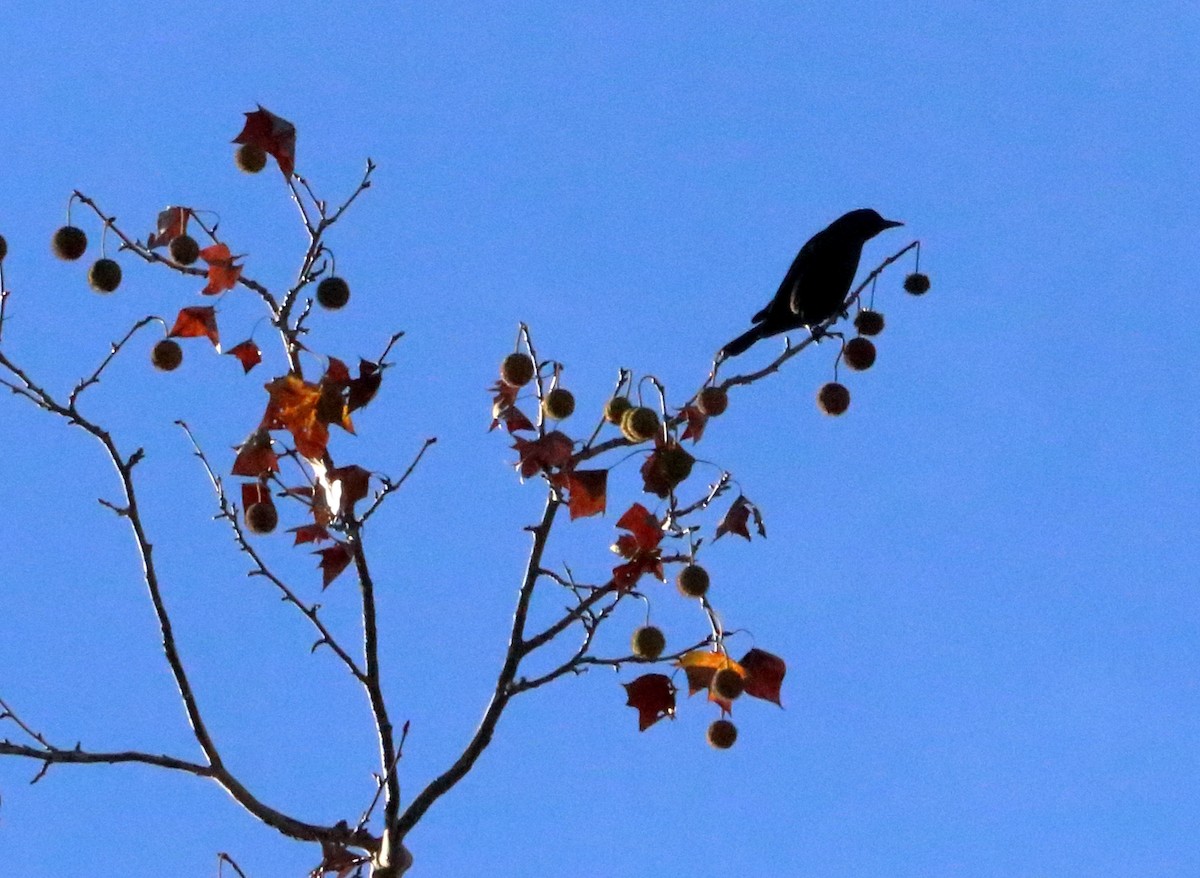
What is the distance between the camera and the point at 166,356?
14.3 feet

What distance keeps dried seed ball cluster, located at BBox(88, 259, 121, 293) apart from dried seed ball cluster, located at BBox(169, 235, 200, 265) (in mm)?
446

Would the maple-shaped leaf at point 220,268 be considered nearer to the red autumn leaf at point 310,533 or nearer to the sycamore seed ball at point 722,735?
the red autumn leaf at point 310,533

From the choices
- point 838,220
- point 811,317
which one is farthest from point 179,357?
point 838,220

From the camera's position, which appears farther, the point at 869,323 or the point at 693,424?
the point at 869,323

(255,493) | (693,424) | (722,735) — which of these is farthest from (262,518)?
(722,735)

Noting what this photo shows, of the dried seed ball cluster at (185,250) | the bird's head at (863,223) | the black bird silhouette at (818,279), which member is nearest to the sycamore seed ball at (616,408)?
the dried seed ball cluster at (185,250)

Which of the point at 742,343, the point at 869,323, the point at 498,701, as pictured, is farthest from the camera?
the point at 742,343

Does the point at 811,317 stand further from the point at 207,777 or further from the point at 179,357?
the point at 207,777

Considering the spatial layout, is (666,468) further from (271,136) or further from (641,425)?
(271,136)

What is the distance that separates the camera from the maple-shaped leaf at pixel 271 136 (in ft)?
13.6

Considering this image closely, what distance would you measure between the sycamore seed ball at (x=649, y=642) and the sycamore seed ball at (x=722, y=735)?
325 millimetres

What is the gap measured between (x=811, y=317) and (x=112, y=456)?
433 centimetres

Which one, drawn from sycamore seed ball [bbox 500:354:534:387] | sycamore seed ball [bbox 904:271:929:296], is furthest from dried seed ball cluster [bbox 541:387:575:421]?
sycamore seed ball [bbox 904:271:929:296]

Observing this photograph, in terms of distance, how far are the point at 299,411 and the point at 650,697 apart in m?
1.04
